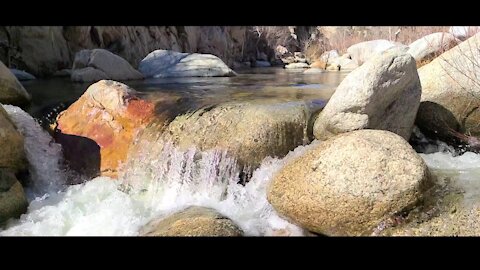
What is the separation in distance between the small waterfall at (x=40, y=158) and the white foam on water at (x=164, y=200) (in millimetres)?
256

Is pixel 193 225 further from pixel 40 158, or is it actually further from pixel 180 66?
pixel 180 66

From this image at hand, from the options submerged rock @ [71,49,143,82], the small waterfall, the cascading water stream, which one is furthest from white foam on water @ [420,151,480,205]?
submerged rock @ [71,49,143,82]

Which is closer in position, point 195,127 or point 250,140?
point 250,140

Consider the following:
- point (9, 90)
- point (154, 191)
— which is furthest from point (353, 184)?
point (9, 90)

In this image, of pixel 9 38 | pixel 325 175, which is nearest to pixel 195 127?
pixel 325 175

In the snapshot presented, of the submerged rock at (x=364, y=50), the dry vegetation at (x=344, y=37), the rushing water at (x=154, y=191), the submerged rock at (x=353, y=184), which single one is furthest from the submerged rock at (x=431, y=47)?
the dry vegetation at (x=344, y=37)

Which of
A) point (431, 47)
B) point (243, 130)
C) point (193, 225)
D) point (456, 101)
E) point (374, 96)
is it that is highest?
point (431, 47)

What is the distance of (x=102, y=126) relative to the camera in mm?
5938

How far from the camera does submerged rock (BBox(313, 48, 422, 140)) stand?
16.6ft

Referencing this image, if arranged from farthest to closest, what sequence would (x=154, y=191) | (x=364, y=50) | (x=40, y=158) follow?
(x=364, y=50), (x=40, y=158), (x=154, y=191)

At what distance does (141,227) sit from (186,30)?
20.7 meters

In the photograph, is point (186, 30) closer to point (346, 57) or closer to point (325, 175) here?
point (346, 57)

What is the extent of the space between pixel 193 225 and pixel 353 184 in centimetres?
148
